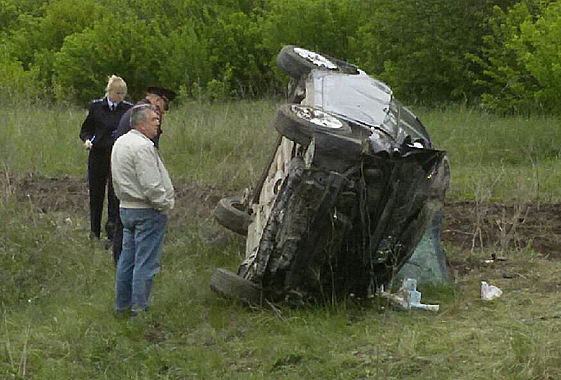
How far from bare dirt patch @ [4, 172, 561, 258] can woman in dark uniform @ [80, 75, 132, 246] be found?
90 cm

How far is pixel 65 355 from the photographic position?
19.6 feet

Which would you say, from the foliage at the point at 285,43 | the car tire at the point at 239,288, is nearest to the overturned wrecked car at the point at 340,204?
the car tire at the point at 239,288

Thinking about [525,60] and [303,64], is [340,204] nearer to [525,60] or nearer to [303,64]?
[303,64]

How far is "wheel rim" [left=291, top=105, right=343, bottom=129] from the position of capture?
236 inches

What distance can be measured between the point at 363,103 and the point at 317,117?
85 centimetres

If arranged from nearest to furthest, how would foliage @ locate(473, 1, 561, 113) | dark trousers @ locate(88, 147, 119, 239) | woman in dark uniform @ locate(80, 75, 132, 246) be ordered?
woman in dark uniform @ locate(80, 75, 132, 246) < dark trousers @ locate(88, 147, 119, 239) < foliage @ locate(473, 1, 561, 113)

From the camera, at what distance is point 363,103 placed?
22.7ft

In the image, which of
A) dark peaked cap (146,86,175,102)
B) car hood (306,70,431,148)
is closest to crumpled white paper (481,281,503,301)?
car hood (306,70,431,148)

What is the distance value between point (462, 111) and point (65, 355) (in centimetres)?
1326

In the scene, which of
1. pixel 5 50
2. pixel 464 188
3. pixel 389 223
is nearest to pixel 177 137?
pixel 464 188

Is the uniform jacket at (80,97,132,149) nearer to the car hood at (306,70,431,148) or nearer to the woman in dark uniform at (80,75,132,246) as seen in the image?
the woman in dark uniform at (80,75,132,246)

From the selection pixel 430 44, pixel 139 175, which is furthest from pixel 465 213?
pixel 430 44

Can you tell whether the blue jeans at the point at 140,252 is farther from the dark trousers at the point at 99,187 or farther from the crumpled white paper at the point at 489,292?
the crumpled white paper at the point at 489,292

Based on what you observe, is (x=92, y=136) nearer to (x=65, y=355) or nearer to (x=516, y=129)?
(x=65, y=355)
